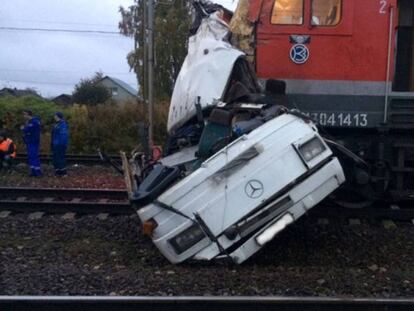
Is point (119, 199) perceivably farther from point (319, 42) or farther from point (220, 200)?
point (220, 200)

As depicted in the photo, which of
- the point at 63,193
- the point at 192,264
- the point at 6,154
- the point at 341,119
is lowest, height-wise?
the point at 6,154

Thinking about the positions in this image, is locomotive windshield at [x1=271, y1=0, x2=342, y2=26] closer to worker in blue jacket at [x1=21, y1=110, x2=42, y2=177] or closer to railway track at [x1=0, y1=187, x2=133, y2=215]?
railway track at [x1=0, y1=187, x2=133, y2=215]

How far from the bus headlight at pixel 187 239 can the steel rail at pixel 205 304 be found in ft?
4.13

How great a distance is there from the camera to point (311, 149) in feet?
20.3

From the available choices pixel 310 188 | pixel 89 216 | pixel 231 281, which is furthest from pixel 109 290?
pixel 89 216

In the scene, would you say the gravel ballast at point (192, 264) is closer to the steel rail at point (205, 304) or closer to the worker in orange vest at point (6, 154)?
the steel rail at point (205, 304)

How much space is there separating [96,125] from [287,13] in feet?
43.3

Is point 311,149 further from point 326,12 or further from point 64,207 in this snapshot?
point 64,207

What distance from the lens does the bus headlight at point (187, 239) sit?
592 cm

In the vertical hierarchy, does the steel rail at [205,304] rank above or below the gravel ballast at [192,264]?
above

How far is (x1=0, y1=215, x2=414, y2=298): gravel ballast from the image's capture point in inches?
218

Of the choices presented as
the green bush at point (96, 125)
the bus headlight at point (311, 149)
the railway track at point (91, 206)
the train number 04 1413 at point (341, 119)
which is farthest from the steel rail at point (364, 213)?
the green bush at point (96, 125)

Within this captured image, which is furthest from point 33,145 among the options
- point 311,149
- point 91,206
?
point 311,149

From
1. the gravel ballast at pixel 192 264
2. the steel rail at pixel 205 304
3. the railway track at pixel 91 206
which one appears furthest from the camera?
the railway track at pixel 91 206
